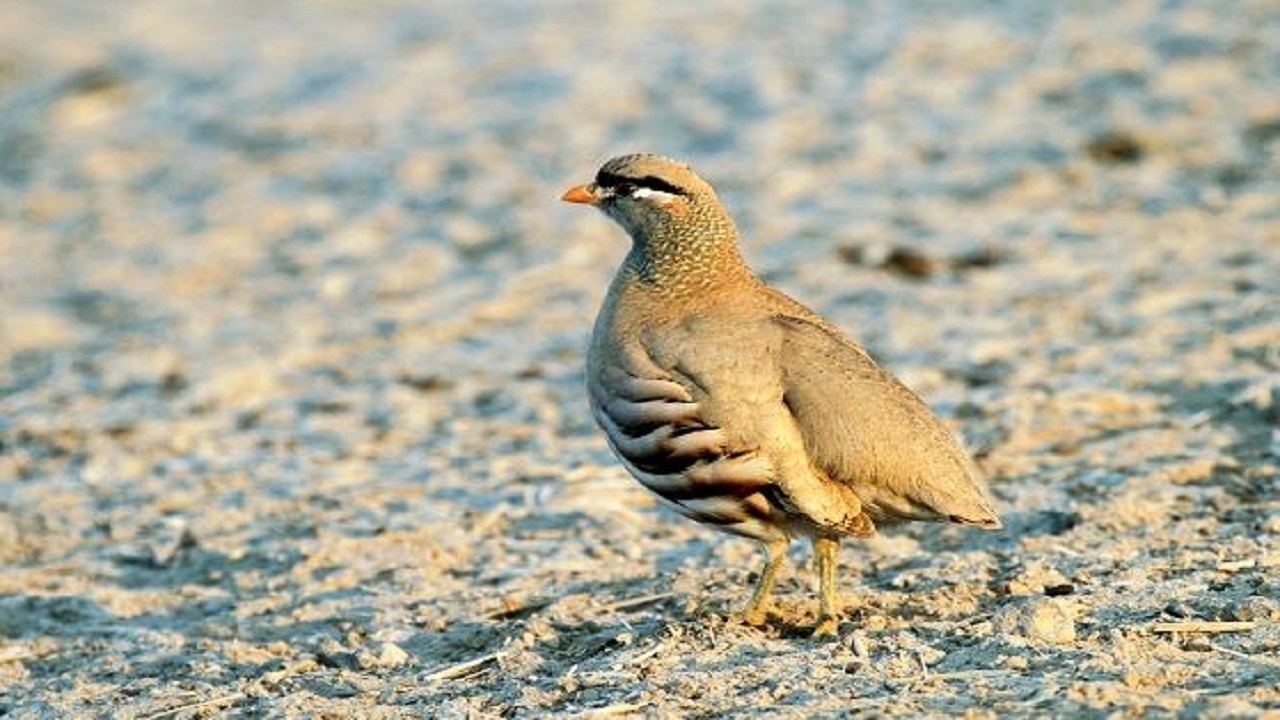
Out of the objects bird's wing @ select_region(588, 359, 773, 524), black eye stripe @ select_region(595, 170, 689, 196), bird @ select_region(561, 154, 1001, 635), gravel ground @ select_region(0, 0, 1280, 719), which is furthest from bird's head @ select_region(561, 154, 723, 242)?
gravel ground @ select_region(0, 0, 1280, 719)

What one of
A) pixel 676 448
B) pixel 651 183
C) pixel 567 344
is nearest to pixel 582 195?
pixel 651 183

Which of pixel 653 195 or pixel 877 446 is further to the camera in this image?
pixel 653 195

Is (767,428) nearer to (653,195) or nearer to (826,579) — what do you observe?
(826,579)

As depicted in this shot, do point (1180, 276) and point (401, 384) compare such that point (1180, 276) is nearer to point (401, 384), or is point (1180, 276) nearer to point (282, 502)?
point (401, 384)

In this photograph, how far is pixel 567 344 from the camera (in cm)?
990

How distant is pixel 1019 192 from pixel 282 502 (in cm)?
493

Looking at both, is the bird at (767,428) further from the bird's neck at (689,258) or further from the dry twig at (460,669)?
the dry twig at (460,669)

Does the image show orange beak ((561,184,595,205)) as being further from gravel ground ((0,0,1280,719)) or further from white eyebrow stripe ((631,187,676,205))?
gravel ground ((0,0,1280,719))

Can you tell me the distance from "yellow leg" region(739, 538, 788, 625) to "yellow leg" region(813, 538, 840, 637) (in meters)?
0.11

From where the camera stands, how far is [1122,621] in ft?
18.8

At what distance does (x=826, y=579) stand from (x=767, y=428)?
1.81 ft

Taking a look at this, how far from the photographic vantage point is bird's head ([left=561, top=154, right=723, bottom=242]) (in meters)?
6.57

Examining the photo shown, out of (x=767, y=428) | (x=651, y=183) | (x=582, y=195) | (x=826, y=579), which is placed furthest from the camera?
(x=582, y=195)

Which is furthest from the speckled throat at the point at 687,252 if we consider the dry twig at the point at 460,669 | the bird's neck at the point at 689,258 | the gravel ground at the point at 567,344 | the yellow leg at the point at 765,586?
the dry twig at the point at 460,669
